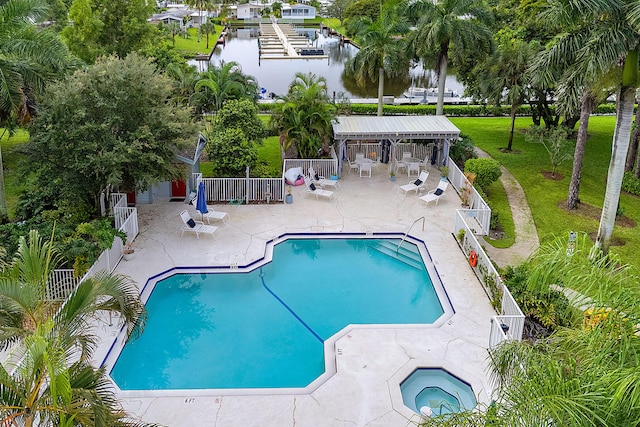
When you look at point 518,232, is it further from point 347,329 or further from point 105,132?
point 105,132

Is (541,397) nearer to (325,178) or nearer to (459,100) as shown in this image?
(325,178)

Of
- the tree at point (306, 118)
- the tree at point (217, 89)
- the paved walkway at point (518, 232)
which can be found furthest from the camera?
the tree at point (217, 89)

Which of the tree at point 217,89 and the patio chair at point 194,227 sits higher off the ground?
the tree at point 217,89

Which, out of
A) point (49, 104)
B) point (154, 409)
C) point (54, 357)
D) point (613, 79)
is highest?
point (613, 79)

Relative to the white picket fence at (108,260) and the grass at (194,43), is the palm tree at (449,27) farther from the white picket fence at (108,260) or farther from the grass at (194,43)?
the grass at (194,43)

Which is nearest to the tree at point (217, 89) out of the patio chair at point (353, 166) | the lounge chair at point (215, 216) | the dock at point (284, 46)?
the patio chair at point (353, 166)

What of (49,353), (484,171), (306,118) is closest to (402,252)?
(484,171)

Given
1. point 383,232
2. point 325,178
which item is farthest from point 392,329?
point 325,178
